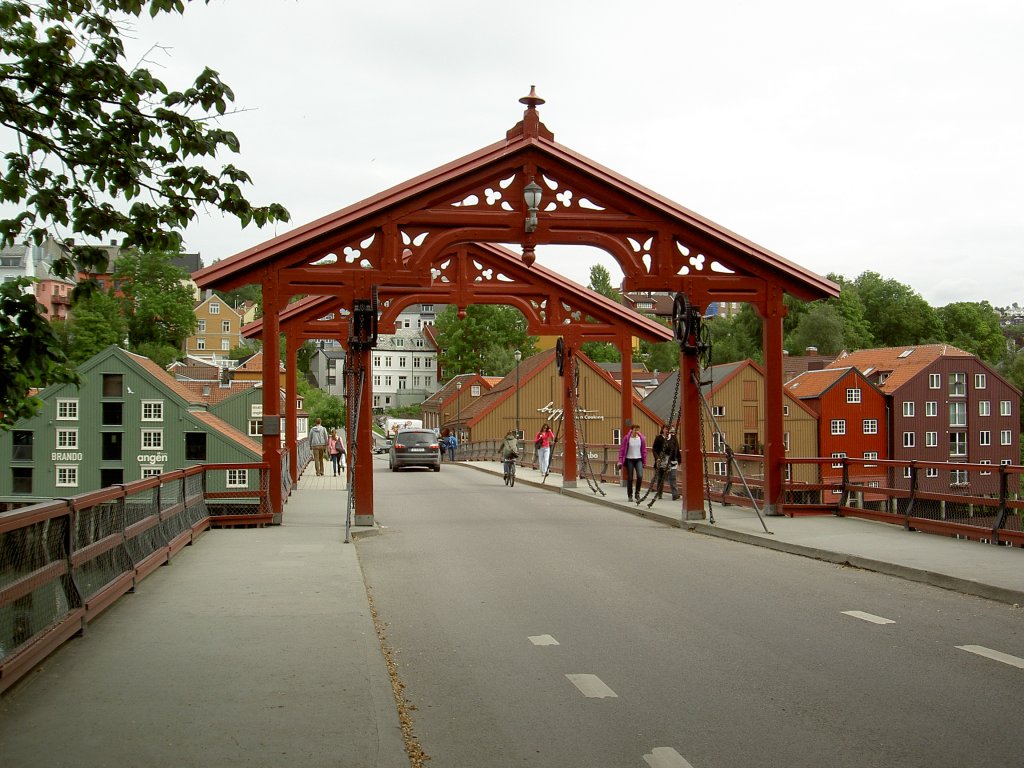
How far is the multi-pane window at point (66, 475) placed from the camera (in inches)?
2061

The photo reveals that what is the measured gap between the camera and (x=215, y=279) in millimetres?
17719

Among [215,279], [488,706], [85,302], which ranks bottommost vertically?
[488,706]

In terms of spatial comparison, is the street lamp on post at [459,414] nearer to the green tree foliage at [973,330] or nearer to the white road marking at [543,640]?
the green tree foliage at [973,330]

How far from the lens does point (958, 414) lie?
239 ft

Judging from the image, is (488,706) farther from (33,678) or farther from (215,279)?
(215,279)

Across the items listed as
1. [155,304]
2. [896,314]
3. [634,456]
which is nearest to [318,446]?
[634,456]

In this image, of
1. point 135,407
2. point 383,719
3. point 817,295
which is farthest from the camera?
point 135,407

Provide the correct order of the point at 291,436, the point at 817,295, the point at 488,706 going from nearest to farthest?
the point at 488,706, the point at 817,295, the point at 291,436

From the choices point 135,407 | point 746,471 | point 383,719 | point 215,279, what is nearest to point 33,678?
point 383,719

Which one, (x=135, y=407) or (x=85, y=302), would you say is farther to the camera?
(x=135, y=407)

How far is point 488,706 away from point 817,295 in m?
14.5

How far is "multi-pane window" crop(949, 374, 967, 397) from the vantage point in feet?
242

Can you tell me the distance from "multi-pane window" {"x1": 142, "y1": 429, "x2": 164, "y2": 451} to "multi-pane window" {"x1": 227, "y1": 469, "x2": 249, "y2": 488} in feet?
110

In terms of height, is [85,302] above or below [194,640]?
above
